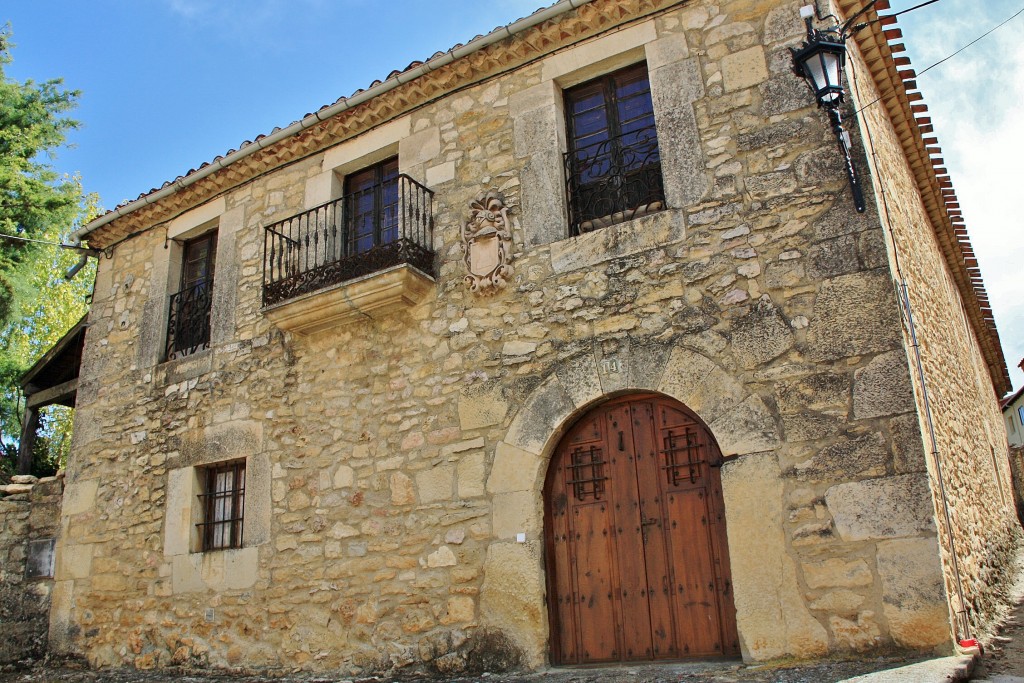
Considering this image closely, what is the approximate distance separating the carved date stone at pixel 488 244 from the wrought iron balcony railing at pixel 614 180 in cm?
54

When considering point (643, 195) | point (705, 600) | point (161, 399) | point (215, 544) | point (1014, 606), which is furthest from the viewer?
point (161, 399)

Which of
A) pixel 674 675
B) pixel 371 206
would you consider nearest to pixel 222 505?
pixel 371 206

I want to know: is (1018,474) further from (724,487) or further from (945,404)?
(724,487)

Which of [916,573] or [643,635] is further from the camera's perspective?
[643,635]

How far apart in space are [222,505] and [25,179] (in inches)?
300

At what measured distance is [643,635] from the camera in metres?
4.98

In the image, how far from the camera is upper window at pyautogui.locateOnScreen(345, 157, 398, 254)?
23.1 feet

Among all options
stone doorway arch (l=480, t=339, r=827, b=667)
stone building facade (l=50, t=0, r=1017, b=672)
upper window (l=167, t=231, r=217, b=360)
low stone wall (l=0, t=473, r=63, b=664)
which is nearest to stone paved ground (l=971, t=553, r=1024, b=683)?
stone building facade (l=50, t=0, r=1017, b=672)

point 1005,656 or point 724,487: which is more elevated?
point 724,487

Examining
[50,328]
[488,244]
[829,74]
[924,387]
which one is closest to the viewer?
[829,74]

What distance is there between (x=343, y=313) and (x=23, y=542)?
4.62 metres

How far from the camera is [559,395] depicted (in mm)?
5500

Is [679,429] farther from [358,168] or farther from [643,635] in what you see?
[358,168]

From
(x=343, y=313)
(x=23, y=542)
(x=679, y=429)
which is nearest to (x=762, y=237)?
(x=679, y=429)
